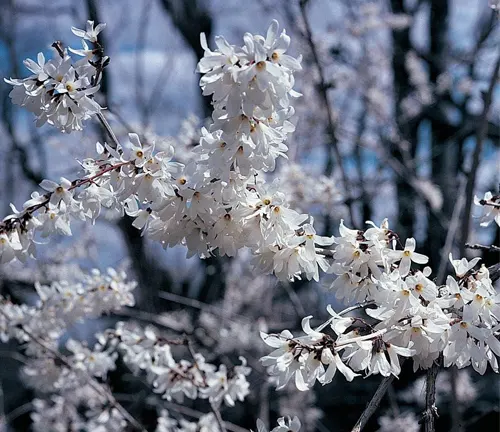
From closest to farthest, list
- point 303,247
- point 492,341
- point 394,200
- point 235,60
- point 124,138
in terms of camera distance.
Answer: point 235,60
point 492,341
point 303,247
point 124,138
point 394,200

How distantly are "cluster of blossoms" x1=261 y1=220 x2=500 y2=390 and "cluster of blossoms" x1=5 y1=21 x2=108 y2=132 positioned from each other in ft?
1.97

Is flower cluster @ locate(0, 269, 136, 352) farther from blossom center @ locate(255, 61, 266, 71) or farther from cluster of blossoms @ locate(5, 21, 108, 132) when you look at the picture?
blossom center @ locate(255, 61, 266, 71)

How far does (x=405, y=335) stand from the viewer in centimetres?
117

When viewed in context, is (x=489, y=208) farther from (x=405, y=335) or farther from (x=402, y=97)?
(x=402, y=97)

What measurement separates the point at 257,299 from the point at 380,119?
259cm

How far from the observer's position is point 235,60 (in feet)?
3.43

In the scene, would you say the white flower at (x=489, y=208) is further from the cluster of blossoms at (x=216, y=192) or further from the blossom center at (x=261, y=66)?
the blossom center at (x=261, y=66)

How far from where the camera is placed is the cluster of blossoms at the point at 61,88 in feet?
3.96

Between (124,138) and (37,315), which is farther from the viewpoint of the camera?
(124,138)

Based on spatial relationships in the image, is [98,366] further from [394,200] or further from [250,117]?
[394,200]

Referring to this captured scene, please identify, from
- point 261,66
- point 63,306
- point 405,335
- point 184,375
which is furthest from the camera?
point 63,306

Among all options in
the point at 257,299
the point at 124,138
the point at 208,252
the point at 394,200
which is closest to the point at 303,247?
the point at 208,252

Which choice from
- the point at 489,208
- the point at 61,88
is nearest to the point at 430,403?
the point at 489,208

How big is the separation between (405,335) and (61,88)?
848mm
